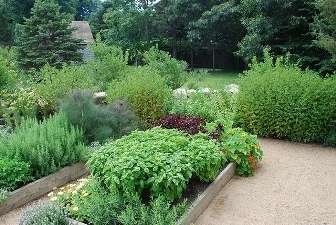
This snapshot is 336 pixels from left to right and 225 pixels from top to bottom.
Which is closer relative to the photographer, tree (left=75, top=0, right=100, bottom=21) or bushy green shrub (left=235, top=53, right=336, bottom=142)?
bushy green shrub (left=235, top=53, right=336, bottom=142)

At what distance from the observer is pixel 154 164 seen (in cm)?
346

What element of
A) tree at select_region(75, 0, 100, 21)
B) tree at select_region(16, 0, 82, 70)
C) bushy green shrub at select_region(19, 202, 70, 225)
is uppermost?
tree at select_region(75, 0, 100, 21)

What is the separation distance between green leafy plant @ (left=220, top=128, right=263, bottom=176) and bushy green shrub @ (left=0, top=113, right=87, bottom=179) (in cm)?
214

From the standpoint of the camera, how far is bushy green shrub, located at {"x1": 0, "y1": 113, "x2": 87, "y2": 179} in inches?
173

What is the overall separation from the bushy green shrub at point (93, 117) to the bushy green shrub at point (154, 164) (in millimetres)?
1392

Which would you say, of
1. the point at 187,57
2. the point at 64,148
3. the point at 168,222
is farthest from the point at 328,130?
the point at 187,57

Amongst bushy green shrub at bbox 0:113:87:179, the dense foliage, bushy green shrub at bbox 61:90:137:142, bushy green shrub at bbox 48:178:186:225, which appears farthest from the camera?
bushy green shrub at bbox 61:90:137:142

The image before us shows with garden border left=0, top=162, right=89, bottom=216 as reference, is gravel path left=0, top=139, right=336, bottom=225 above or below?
below

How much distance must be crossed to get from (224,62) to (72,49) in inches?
434

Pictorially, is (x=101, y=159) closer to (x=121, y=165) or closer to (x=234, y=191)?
(x=121, y=165)

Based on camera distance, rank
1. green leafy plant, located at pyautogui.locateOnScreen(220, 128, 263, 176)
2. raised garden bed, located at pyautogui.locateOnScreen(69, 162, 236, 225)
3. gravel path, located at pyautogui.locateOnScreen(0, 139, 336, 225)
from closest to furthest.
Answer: raised garden bed, located at pyautogui.locateOnScreen(69, 162, 236, 225) < gravel path, located at pyautogui.locateOnScreen(0, 139, 336, 225) < green leafy plant, located at pyautogui.locateOnScreen(220, 128, 263, 176)

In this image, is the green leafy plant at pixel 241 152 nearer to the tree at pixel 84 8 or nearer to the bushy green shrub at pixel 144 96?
the bushy green shrub at pixel 144 96

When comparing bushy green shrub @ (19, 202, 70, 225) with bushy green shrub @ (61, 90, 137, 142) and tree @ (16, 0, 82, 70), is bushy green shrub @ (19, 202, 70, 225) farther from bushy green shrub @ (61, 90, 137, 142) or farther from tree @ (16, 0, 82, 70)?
tree @ (16, 0, 82, 70)

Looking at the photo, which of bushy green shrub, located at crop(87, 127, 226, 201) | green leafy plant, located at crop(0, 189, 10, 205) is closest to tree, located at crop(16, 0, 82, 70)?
green leafy plant, located at crop(0, 189, 10, 205)
